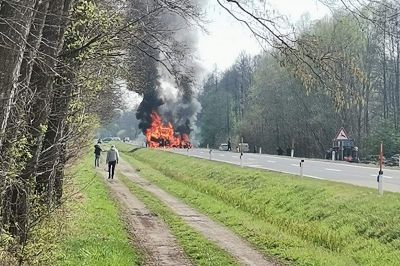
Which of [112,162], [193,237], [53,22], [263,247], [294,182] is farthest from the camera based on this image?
[112,162]

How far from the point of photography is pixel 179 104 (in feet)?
214

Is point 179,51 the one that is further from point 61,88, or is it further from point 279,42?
point 279,42

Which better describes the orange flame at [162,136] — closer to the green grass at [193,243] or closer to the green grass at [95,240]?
the green grass at [193,243]

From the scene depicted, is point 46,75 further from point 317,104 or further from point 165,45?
point 317,104

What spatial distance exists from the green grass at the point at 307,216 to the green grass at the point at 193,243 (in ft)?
3.40

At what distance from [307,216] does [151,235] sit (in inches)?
171

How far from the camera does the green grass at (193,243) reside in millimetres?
9961

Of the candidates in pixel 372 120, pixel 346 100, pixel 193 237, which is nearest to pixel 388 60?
pixel 372 120

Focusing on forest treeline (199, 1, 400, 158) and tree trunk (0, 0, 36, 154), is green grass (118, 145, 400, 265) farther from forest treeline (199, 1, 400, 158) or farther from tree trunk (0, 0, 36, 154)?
tree trunk (0, 0, 36, 154)

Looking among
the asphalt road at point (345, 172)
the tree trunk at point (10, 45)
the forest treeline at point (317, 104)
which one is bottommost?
the asphalt road at point (345, 172)

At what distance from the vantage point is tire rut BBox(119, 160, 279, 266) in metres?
10.3

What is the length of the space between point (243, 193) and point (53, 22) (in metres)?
13.8

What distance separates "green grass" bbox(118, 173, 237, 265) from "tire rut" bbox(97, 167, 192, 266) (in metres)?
0.15

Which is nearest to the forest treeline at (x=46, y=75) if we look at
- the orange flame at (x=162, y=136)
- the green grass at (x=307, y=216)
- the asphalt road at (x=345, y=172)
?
the green grass at (x=307, y=216)
